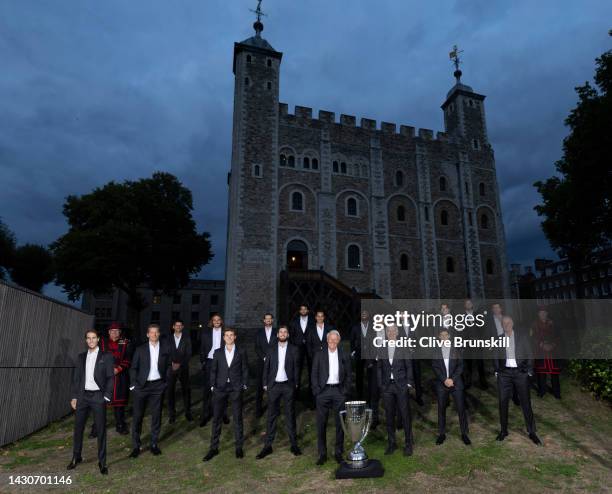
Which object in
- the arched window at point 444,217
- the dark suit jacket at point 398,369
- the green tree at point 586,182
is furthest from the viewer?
the arched window at point 444,217

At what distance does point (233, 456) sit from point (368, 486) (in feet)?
7.94

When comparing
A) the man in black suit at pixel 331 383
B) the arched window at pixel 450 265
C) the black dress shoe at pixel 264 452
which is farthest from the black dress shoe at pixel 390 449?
the arched window at pixel 450 265

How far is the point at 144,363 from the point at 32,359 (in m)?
3.31

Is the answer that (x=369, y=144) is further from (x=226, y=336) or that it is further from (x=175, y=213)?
(x=226, y=336)

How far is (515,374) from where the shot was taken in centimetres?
708

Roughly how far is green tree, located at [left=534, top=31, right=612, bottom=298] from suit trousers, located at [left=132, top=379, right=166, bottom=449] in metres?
16.4

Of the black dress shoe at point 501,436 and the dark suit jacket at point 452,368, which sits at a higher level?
the dark suit jacket at point 452,368

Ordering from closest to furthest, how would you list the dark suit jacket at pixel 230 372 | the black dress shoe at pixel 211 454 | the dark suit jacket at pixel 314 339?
1. the black dress shoe at pixel 211 454
2. the dark suit jacket at pixel 230 372
3. the dark suit jacket at pixel 314 339

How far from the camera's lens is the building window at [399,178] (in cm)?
2873

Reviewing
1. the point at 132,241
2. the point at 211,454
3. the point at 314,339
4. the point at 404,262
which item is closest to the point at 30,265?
the point at 132,241

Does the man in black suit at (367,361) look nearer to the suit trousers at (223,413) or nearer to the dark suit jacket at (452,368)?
the dark suit jacket at (452,368)

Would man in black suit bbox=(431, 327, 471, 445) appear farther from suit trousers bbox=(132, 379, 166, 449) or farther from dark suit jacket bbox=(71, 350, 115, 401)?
dark suit jacket bbox=(71, 350, 115, 401)

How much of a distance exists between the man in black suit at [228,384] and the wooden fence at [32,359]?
157 inches

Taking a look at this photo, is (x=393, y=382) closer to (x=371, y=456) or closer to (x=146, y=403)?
(x=371, y=456)
